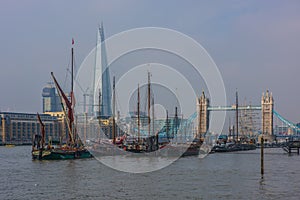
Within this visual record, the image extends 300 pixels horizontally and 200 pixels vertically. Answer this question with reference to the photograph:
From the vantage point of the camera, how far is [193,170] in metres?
67.9

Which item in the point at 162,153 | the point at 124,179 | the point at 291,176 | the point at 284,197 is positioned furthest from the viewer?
the point at 162,153

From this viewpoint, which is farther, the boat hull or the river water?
the boat hull

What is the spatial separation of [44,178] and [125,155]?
4535 cm

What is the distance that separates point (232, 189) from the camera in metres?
47.9

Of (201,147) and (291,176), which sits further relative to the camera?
(201,147)

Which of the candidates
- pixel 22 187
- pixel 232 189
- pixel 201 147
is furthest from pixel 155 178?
pixel 201 147

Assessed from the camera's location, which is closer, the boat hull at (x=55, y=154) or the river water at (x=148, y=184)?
the river water at (x=148, y=184)

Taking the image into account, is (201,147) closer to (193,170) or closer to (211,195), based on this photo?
(193,170)

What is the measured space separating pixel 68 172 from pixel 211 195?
24.3 m

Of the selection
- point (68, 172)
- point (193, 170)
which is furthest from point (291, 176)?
point (68, 172)

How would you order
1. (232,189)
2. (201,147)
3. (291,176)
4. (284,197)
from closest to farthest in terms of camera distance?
(284,197)
(232,189)
(291,176)
(201,147)

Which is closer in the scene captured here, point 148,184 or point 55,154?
point 148,184

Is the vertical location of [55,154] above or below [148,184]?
above

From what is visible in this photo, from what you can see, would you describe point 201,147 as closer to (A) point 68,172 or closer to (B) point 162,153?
(B) point 162,153
